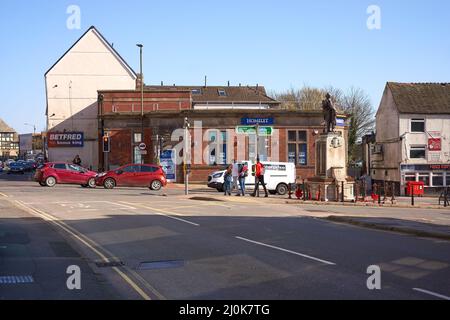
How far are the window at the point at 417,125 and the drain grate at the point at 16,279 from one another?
47055 mm

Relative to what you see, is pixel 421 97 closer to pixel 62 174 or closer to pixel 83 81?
pixel 62 174

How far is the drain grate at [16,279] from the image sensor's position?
885cm

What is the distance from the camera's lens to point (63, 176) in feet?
123

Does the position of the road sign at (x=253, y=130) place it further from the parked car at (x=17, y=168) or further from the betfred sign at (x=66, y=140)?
the parked car at (x=17, y=168)

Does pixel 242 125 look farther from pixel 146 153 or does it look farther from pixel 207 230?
pixel 207 230

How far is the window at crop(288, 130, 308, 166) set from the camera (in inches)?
1885

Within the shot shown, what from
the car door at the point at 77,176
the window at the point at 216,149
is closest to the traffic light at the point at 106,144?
the window at the point at 216,149

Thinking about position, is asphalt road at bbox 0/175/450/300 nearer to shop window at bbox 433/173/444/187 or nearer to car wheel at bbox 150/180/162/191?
Answer: car wheel at bbox 150/180/162/191

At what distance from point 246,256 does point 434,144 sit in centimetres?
4422

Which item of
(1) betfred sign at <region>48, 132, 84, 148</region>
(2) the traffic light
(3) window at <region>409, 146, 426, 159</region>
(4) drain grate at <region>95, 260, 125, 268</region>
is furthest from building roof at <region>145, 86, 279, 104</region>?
(4) drain grate at <region>95, 260, 125, 268</region>

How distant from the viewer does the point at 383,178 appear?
2224 inches

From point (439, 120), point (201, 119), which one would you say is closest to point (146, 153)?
point (201, 119)
